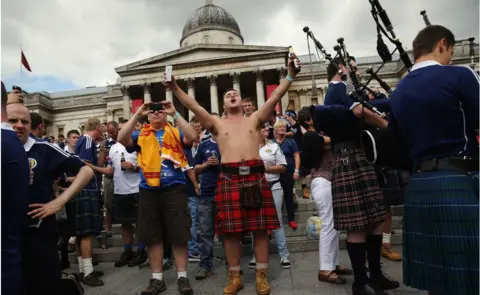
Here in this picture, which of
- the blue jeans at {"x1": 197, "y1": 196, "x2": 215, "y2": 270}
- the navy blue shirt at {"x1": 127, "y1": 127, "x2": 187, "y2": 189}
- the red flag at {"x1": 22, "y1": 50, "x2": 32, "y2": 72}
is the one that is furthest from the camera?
the red flag at {"x1": 22, "y1": 50, "x2": 32, "y2": 72}

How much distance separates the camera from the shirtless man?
364cm

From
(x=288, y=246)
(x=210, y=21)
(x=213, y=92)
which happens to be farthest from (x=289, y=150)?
(x=210, y=21)

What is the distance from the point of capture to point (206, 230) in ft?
16.1

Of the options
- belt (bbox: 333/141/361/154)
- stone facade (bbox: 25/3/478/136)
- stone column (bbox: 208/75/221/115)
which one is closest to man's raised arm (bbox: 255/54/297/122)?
belt (bbox: 333/141/361/154)

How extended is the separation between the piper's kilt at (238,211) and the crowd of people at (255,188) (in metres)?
0.01

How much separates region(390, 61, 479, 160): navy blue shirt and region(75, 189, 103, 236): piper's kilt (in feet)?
14.3

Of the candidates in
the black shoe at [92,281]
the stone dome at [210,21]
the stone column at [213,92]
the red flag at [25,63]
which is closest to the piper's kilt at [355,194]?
the black shoe at [92,281]

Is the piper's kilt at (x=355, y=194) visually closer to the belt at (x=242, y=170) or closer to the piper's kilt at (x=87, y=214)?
the belt at (x=242, y=170)

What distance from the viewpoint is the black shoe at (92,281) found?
4.59 meters

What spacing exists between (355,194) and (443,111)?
144cm

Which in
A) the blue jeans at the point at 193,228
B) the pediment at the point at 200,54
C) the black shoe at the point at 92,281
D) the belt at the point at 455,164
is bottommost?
the black shoe at the point at 92,281

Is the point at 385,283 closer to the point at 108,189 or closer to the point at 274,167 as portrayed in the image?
the point at 274,167

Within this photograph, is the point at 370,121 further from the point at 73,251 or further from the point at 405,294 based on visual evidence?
the point at 73,251

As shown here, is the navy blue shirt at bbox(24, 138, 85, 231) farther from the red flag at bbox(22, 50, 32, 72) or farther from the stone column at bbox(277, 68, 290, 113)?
the stone column at bbox(277, 68, 290, 113)
